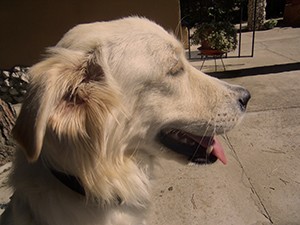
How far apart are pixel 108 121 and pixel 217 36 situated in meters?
5.14

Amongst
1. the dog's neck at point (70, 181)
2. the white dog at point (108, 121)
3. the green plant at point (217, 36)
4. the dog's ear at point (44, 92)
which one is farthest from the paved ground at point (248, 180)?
the green plant at point (217, 36)

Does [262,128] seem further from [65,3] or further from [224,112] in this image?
[65,3]

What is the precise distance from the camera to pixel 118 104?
5.56 ft

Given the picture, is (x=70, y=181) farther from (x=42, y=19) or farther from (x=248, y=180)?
(x=42, y=19)

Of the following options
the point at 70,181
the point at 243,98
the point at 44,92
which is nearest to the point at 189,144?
the point at 243,98

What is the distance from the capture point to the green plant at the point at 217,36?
6.38 m

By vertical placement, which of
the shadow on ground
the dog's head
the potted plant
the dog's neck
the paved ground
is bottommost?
the shadow on ground

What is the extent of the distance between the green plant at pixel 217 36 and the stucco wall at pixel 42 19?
66cm

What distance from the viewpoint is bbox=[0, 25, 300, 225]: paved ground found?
2848mm

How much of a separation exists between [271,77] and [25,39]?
4428 millimetres

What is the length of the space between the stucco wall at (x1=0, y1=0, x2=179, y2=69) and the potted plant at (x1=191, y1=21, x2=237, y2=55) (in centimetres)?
67

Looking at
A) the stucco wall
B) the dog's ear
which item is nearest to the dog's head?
the dog's ear

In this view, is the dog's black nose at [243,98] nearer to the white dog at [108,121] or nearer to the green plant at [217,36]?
the white dog at [108,121]

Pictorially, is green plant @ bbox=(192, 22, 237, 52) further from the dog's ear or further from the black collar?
the black collar
